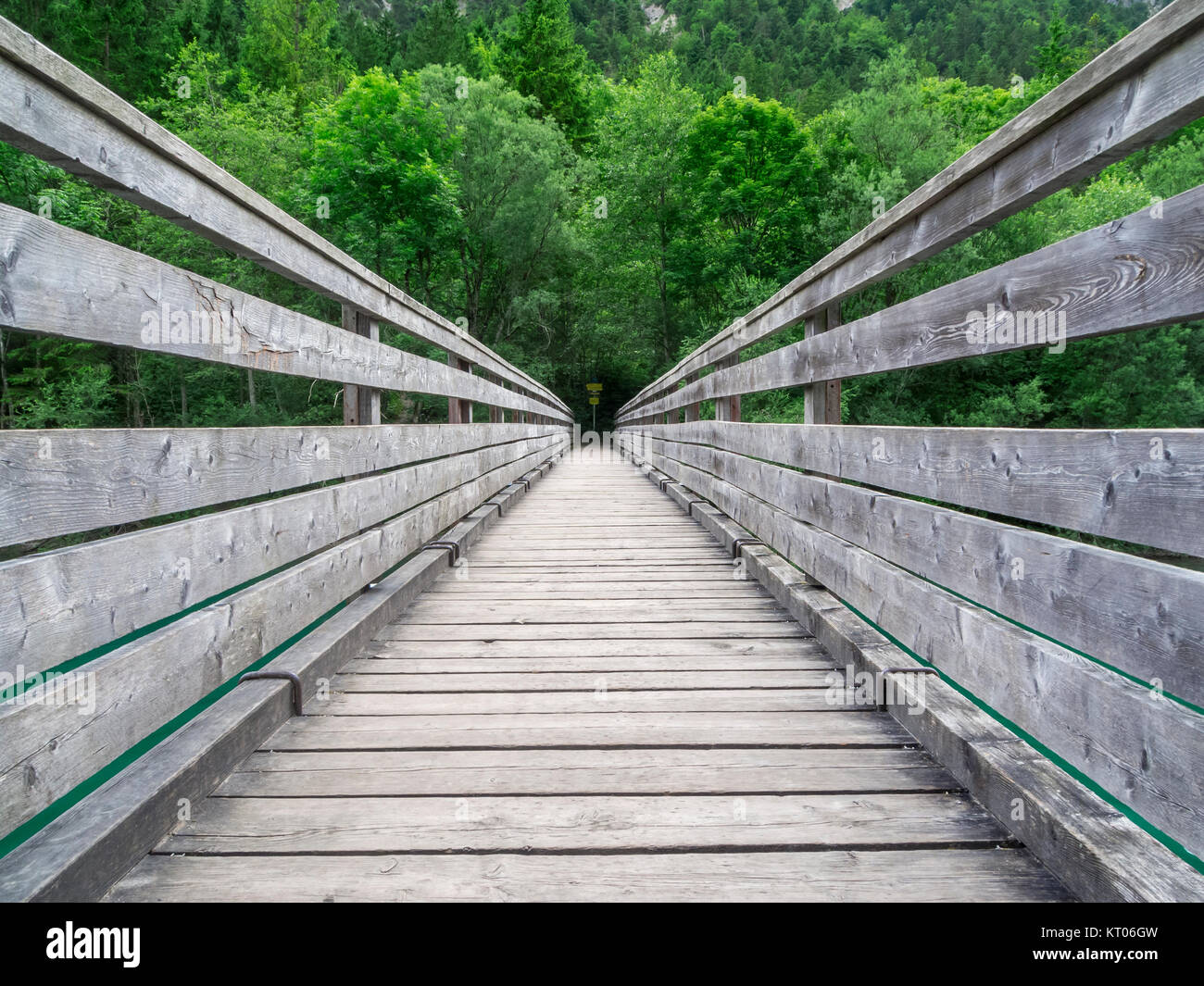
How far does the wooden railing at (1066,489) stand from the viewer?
42.2 inches

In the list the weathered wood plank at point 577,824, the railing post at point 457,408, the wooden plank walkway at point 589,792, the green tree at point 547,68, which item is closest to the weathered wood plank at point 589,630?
the wooden plank walkway at point 589,792

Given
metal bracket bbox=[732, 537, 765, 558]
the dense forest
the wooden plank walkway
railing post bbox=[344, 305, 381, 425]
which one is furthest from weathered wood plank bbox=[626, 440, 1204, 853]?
the dense forest

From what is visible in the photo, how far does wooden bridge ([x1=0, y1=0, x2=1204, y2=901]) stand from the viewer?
1.13 m

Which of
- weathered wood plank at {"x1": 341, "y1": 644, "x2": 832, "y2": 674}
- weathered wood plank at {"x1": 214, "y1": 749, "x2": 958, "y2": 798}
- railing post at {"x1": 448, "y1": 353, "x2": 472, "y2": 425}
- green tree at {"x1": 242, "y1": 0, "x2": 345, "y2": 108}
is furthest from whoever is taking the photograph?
green tree at {"x1": 242, "y1": 0, "x2": 345, "y2": 108}

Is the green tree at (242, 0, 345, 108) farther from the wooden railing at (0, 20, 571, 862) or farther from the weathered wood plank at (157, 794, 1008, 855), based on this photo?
the weathered wood plank at (157, 794, 1008, 855)

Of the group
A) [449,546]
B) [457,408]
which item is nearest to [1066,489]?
[449,546]

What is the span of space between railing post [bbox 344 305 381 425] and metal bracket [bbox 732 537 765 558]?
1.93 metres

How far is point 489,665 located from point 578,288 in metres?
31.7

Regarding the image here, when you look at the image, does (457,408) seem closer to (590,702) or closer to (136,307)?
(590,702)

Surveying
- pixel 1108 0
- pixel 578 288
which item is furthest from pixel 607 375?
pixel 1108 0

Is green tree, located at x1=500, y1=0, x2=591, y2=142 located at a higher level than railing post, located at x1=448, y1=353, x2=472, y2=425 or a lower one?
higher

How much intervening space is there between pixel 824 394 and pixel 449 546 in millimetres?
2001

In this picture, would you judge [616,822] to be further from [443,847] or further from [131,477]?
[131,477]

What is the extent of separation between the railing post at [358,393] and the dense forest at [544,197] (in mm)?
14195
